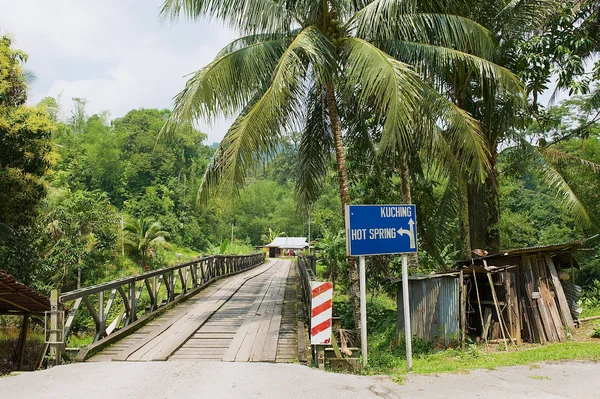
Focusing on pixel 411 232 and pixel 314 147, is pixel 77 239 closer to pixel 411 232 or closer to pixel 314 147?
pixel 314 147

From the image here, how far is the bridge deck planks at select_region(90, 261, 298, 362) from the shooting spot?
620cm

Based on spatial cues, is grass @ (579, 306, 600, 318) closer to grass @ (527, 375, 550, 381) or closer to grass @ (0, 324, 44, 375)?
grass @ (527, 375, 550, 381)

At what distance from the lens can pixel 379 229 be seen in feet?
19.6

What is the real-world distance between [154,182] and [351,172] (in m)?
51.0

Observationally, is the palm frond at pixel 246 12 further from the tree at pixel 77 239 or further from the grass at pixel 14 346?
the tree at pixel 77 239

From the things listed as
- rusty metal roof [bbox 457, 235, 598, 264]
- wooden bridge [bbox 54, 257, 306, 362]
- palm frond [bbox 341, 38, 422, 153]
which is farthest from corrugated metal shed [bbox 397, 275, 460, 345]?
palm frond [bbox 341, 38, 422, 153]

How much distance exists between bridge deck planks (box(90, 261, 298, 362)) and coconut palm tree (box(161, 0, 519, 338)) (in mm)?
2295

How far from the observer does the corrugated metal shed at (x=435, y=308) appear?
9.24m

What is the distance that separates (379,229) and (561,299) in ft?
19.5

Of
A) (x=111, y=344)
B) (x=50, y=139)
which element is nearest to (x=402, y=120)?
(x=111, y=344)

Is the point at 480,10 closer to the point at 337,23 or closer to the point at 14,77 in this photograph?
the point at 337,23

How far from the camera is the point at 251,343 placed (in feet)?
22.4

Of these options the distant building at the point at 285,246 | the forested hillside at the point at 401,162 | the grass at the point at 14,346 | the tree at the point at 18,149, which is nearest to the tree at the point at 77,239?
the forested hillside at the point at 401,162

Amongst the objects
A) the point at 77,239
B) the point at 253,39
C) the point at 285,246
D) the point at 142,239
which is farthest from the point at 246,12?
the point at 285,246
